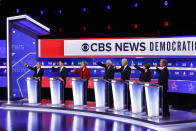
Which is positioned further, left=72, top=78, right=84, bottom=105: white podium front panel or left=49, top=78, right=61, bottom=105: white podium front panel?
left=49, top=78, right=61, bottom=105: white podium front panel

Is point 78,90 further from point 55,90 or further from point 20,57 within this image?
point 20,57

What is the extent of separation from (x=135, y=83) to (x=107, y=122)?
113 cm

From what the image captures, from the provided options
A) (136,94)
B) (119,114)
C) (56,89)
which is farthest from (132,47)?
(119,114)

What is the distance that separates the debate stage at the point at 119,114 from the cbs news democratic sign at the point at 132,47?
187 centimetres

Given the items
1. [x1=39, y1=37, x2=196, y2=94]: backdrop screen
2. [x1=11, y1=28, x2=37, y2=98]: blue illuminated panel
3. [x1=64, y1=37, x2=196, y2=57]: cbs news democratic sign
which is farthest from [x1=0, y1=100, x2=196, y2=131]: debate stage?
[x1=64, y1=37, x2=196, y2=57]: cbs news democratic sign

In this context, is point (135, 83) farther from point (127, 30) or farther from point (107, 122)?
point (127, 30)

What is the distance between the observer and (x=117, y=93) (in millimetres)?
9352

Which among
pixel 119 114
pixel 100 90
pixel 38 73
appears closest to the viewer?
pixel 119 114

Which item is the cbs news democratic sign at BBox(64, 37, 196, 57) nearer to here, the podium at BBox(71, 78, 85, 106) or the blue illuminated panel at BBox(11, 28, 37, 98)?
the blue illuminated panel at BBox(11, 28, 37, 98)

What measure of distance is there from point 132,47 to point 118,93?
2334mm

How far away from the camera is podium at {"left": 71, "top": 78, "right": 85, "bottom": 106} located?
10.2 meters

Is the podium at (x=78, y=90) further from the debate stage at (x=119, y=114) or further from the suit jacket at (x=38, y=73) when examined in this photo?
the suit jacket at (x=38, y=73)

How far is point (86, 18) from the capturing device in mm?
12094

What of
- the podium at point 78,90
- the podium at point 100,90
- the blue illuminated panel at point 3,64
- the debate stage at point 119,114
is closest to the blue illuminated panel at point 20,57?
the debate stage at point 119,114
